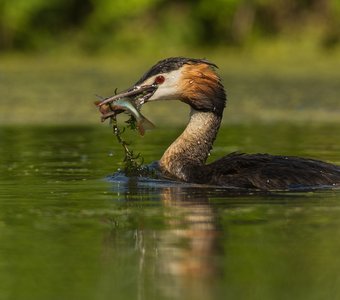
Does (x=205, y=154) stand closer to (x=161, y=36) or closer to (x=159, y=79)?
(x=159, y=79)

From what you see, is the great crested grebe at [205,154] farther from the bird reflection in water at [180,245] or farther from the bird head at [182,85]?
the bird reflection in water at [180,245]

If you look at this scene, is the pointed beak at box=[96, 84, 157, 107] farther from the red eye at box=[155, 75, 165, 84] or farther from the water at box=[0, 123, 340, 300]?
the water at box=[0, 123, 340, 300]

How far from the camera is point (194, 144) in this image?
38.1 ft

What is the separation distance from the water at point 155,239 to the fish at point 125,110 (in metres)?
0.50

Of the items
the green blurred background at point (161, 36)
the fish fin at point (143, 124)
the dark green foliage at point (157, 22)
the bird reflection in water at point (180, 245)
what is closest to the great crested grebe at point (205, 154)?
the fish fin at point (143, 124)

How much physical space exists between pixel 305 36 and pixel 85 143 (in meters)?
19.3

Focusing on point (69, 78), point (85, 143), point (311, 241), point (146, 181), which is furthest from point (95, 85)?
point (311, 241)

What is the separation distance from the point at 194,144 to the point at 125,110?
70cm

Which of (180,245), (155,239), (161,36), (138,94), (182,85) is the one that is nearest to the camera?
(180,245)

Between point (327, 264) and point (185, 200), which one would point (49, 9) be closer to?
point (185, 200)

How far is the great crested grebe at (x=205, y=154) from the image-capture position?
414 inches

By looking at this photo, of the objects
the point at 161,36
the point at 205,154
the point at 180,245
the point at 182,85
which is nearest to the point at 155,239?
the point at 180,245

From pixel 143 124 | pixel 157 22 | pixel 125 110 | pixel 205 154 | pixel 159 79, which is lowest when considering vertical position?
pixel 205 154

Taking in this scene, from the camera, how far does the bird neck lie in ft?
37.7
